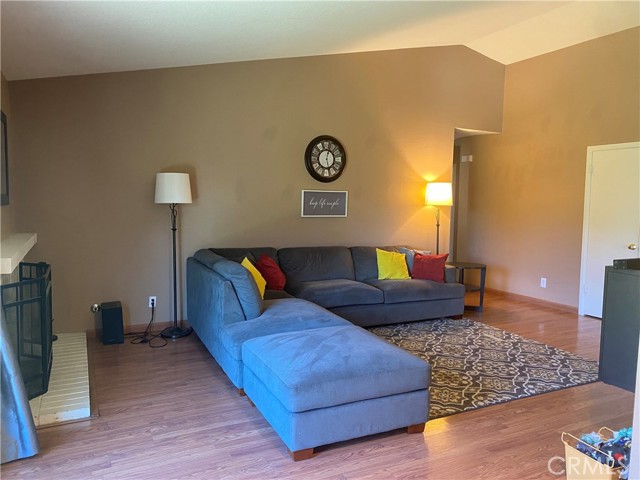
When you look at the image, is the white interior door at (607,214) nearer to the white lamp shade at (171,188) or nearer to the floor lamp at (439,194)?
the floor lamp at (439,194)

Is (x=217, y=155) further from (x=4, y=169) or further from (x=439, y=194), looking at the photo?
(x=439, y=194)

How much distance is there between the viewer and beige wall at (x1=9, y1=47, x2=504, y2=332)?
411 centimetres

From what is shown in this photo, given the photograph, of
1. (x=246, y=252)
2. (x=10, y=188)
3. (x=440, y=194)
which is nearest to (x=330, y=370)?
(x=246, y=252)

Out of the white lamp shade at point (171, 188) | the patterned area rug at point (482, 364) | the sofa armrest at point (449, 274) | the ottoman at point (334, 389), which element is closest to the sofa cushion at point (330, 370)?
the ottoman at point (334, 389)

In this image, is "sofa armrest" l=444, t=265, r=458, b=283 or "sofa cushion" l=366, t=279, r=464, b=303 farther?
"sofa armrest" l=444, t=265, r=458, b=283

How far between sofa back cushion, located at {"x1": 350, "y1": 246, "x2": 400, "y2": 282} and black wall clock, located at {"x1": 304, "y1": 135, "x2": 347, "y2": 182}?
89 centimetres

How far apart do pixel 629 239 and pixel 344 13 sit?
12.5 feet

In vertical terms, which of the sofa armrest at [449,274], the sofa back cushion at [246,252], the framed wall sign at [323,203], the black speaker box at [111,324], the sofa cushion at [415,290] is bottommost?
the black speaker box at [111,324]

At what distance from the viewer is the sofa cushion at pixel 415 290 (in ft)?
15.4

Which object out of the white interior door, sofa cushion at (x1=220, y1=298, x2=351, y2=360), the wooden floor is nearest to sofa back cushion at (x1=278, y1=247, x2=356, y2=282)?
sofa cushion at (x1=220, y1=298, x2=351, y2=360)

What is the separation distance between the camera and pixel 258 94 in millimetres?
4793

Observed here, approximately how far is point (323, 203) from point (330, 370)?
315 centimetres

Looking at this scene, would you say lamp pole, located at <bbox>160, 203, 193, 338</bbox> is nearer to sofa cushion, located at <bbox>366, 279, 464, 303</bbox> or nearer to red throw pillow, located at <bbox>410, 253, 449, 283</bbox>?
sofa cushion, located at <bbox>366, 279, 464, 303</bbox>

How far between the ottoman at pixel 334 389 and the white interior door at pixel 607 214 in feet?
12.1
